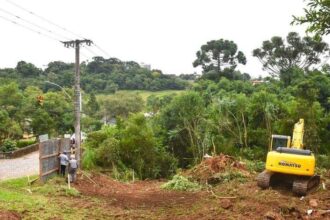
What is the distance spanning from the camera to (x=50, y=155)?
19.3 meters

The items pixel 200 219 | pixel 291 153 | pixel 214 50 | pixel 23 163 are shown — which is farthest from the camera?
pixel 214 50

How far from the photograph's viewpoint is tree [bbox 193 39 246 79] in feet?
184

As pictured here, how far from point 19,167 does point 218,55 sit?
33238 mm

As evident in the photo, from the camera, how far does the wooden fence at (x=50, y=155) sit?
1834cm

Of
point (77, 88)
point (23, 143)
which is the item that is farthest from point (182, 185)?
point (23, 143)

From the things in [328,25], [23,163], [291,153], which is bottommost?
[23,163]

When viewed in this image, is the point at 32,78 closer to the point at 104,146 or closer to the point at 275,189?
the point at 104,146

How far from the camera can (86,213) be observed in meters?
13.2

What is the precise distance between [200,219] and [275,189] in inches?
211

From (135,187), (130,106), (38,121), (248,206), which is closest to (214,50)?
(130,106)

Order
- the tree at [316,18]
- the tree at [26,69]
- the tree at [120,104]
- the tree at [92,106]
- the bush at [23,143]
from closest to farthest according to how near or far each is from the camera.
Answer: the tree at [316,18]
the bush at [23,143]
the tree at [92,106]
the tree at [120,104]
the tree at [26,69]

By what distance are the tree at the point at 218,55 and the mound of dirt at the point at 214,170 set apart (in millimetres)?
35658

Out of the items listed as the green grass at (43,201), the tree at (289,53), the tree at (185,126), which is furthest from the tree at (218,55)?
the green grass at (43,201)

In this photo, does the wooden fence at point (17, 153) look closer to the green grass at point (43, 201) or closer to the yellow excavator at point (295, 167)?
the green grass at point (43, 201)
